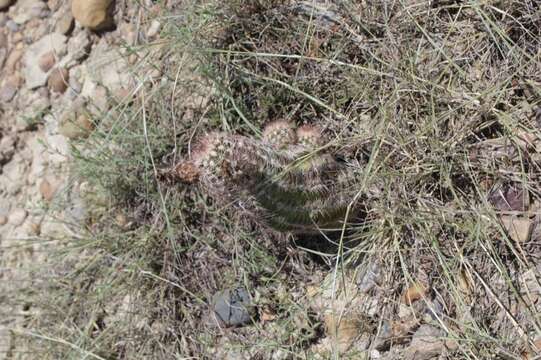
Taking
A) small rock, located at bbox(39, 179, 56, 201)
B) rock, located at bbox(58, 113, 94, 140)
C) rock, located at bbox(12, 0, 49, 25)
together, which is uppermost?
rock, located at bbox(12, 0, 49, 25)

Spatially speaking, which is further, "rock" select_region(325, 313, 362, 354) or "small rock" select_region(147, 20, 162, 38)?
"small rock" select_region(147, 20, 162, 38)

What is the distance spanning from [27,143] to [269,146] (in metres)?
1.83

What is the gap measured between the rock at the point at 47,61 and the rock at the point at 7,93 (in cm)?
21

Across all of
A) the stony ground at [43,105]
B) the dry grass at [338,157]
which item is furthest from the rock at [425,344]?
the stony ground at [43,105]

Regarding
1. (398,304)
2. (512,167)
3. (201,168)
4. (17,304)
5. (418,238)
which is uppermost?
(201,168)

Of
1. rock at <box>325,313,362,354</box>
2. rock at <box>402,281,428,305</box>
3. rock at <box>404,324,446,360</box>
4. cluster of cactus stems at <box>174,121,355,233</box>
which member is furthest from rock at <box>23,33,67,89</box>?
rock at <box>404,324,446,360</box>

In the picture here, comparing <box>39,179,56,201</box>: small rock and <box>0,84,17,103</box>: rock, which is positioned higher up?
<box>0,84,17,103</box>: rock

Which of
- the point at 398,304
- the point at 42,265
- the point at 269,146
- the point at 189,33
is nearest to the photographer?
the point at 269,146

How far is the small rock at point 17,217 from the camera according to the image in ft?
12.3

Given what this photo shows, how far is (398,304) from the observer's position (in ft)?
9.03

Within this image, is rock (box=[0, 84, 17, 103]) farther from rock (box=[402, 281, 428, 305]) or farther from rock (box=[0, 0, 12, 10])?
rock (box=[402, 281, 428, 305])

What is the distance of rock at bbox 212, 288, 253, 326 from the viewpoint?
304 cm

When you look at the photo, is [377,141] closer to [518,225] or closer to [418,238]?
[418,238]

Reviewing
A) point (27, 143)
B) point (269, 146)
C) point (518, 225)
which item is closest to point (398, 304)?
point (518, 225)
